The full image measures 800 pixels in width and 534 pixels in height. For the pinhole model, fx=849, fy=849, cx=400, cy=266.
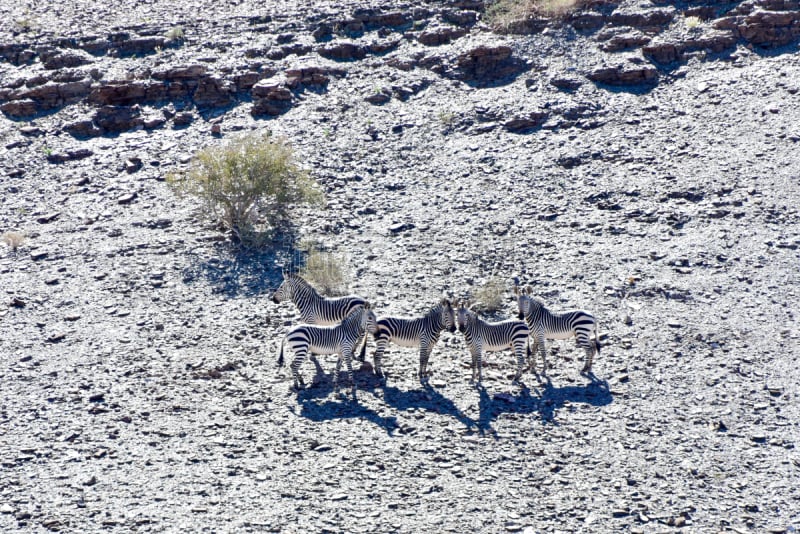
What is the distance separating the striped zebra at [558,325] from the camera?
14.7 m

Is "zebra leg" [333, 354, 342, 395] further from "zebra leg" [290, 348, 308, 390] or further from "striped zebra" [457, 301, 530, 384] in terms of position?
"striped zebra" [457, 301, 530, 384]

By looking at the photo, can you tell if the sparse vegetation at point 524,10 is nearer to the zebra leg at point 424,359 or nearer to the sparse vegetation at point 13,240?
the sparse vegetation at point 13,240

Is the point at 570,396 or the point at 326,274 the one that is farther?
the point at 326,274

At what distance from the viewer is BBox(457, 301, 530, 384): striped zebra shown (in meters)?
14.5

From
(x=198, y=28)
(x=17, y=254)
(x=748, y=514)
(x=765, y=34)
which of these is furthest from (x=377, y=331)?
(x=198, y=28)

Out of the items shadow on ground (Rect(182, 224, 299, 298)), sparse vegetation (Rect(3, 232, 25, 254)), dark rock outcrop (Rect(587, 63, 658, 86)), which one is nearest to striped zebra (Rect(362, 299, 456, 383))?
shadow on ground (Rect(182, 224, 299, 298))

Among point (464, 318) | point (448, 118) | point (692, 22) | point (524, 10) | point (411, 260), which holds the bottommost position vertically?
point (411, 260)

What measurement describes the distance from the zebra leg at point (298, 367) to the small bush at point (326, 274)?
10.8ft

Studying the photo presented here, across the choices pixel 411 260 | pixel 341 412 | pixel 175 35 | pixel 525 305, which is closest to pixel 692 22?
pixel 411 260

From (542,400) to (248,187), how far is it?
9.64m

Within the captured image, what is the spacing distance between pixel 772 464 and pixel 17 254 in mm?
16706

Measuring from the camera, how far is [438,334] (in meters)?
14.8

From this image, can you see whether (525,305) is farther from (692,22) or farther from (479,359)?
(692,22)

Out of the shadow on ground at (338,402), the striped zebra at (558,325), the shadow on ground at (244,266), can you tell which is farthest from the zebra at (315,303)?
the striped zebra at (558,325)
